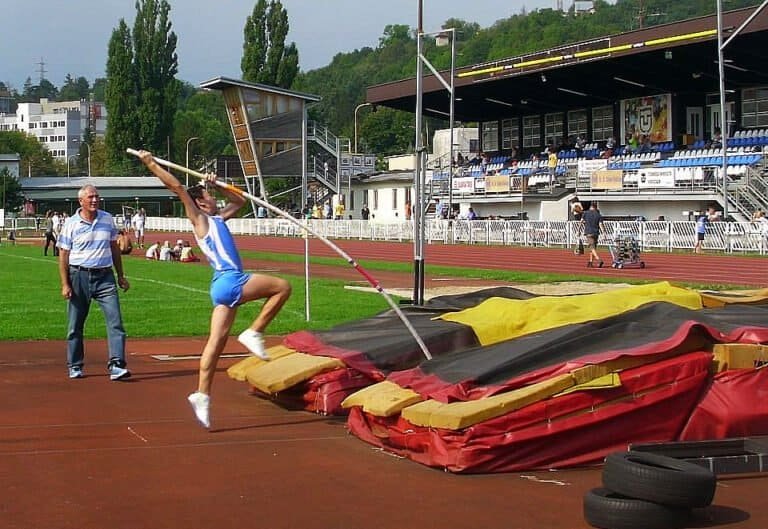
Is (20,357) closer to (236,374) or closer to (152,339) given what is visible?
(152,339)

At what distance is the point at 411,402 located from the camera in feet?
25.3

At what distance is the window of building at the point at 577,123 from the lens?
6581cm

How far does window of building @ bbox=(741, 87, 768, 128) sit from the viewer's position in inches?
2112

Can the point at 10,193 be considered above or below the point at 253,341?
above

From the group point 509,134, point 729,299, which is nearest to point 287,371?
point 729,299

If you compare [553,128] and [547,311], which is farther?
[553,128]

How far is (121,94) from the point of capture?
94.4 metres

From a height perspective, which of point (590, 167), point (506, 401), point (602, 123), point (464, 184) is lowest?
point (506, 401)

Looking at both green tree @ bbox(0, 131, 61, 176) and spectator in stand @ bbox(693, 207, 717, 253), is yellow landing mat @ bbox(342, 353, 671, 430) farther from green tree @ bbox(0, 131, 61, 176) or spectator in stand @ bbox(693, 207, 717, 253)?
green tree @ bbox(0, 131, 61, 176)

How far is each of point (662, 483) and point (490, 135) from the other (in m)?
72.1

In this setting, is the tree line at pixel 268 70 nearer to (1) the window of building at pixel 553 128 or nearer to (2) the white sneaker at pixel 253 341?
(1) the window of building at pixel 553 128

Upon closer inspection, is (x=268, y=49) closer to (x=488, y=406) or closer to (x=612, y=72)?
(x=612, y=72)

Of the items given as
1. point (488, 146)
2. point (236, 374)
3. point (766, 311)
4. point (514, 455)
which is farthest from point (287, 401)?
point (488, 146)

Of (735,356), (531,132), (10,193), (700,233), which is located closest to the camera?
(735,356)
